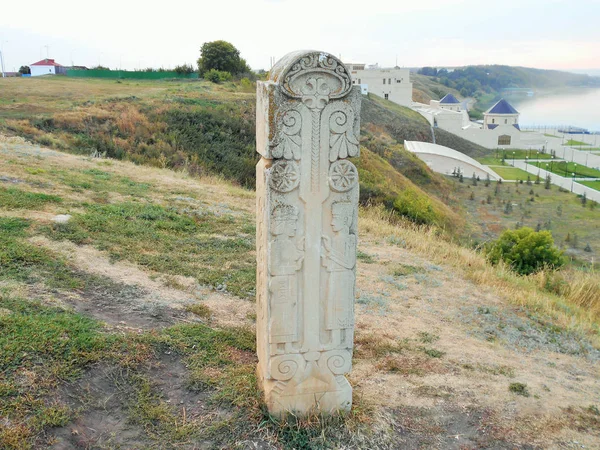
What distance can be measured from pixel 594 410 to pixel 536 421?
0.77 m

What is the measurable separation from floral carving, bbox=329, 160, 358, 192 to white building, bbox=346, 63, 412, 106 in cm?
7166

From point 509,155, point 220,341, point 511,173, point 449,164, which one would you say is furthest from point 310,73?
point 509,155

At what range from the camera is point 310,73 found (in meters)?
3.57

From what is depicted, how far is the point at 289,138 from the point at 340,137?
0.37 metres

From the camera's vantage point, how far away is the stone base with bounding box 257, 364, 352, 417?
3928mm

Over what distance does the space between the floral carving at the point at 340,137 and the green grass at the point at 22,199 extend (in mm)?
6129

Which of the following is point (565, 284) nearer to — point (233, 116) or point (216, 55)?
point (233, 116)

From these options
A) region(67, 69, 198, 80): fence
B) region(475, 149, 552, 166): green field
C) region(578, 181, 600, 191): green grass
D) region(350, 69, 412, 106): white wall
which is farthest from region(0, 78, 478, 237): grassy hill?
region(350, 69, 412, 106): white wall

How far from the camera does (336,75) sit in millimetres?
3607

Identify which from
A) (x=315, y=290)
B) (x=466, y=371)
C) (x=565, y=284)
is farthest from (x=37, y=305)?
(x=565, y=284)

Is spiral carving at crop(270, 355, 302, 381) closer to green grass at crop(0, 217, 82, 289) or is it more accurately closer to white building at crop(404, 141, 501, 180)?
green grass at crop(0, 217, 82, 289)

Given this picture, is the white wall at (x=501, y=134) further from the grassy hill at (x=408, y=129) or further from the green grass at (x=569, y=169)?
the green grass at (x=569, y=169)

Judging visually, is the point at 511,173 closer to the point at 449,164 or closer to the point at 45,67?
the point at 449,164

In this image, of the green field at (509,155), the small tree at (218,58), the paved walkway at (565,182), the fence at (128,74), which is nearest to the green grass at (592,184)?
the paved walkway at (565,182)
